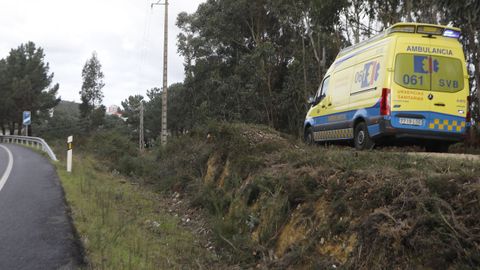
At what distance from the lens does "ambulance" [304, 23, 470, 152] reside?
806 cm

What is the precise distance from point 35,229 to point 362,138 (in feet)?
20.1

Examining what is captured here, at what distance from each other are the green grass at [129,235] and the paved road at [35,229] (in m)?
0.22

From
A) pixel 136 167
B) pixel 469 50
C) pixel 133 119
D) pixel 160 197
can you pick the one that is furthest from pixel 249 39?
pixel 133 119

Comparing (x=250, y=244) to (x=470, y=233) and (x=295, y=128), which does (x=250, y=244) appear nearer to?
(x=470, y=233)

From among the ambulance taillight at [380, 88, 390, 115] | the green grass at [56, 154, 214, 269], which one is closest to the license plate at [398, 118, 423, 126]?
the ambulance taillight at [380, 88, 390, 115]

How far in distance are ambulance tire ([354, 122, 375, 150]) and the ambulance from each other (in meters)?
0.02

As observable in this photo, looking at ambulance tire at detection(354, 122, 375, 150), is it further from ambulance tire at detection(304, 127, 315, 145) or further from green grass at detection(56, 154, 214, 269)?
green grass at detection(56, 154, 214, 269)

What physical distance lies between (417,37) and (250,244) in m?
5.23

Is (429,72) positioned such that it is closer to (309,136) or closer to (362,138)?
(362,138)

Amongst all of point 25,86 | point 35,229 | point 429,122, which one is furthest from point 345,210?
point 25,86

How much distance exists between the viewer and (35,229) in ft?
20.8

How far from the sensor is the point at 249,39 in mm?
33188

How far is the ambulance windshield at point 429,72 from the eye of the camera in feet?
26.6

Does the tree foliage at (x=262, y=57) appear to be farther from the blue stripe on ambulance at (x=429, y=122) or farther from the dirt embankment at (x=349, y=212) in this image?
the dirt embankment at (x=349, y=212)
